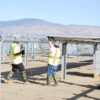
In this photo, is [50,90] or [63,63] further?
[63,63]

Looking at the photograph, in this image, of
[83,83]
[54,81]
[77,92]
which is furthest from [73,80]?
[77,92]

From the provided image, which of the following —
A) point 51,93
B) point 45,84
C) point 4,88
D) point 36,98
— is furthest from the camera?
point 45,84

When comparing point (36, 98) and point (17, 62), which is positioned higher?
point (17, 62)

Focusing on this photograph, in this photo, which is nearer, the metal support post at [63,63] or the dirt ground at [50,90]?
the dirt ground at [50,90]

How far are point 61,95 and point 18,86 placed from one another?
6.88ft

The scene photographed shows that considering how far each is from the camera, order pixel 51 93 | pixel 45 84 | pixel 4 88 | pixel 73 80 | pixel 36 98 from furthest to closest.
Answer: pixel 73 80, pixel 45 84, pixel 4 88, pixel 51 93, pixel 36 98

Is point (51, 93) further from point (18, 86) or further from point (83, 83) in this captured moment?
point (83, 83)

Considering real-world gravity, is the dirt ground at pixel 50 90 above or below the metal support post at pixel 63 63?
below

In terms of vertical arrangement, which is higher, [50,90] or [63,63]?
[63,63]

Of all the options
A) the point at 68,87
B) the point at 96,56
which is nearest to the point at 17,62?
the point at 68,87

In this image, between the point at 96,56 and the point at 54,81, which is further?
the point at 96,56

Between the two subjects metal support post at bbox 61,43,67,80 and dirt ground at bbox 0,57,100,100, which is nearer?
dirt ground at bbox 0,57,100,100

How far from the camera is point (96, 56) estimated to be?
55.9ft

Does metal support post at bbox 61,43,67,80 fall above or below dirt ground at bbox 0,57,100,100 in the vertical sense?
above
